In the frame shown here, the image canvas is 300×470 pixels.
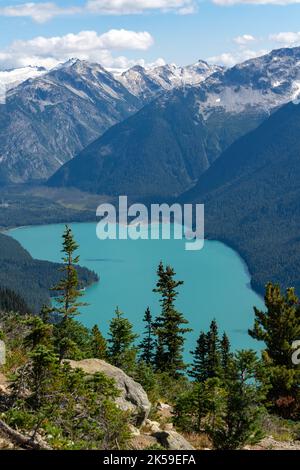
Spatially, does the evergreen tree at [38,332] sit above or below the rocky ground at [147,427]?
above

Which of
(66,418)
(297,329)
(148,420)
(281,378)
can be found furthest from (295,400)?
(66,418)

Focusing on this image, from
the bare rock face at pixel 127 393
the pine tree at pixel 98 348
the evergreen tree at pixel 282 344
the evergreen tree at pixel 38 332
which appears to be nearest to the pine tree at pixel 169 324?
the pine tree at pixel 98 348

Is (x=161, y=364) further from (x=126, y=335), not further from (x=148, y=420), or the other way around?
(x=148, y=420)

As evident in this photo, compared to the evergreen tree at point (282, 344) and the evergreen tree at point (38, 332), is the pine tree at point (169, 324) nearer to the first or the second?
the evergreen tree at point (282, 344)

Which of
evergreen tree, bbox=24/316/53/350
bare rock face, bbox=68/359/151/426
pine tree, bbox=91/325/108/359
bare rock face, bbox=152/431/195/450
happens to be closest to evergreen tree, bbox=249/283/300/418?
pine tree, bbox=91/325/108/359

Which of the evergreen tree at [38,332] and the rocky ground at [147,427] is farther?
the evergreen tree at [38,332]

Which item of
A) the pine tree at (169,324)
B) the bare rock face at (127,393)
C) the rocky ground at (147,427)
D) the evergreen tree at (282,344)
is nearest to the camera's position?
the rocky ground at (147,427)

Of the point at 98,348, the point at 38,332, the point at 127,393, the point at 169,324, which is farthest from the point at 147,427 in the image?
the point at 169,324
